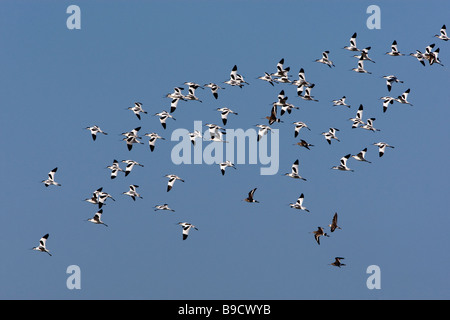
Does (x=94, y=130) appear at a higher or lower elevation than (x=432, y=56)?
lower

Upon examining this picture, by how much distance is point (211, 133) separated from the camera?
9312 cm

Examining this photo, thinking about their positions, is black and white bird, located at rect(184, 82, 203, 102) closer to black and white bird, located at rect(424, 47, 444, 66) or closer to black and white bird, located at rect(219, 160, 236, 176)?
black and white bird, located at rect(219, 160, 236, 176)

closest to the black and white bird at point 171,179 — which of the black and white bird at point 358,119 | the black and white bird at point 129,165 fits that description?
the black and white bird at point 129,165

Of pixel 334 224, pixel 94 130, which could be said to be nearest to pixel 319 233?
pixel 334 224

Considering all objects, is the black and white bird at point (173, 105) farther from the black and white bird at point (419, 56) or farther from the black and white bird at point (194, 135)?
the black and white bird at point (419, 56)

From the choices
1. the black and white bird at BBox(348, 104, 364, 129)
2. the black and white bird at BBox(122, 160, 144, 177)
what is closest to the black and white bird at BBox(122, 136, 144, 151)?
the black and white bird at BBox(122, 160, 144, 177)

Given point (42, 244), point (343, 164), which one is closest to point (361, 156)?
point (343, 164)

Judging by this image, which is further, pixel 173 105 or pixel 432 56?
pixel 173 105

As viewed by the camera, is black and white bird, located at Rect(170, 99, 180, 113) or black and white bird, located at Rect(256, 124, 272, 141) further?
black and white bird, located at Rect(170, 99, 180, 113)

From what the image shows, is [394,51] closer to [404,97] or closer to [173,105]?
[404,97]
